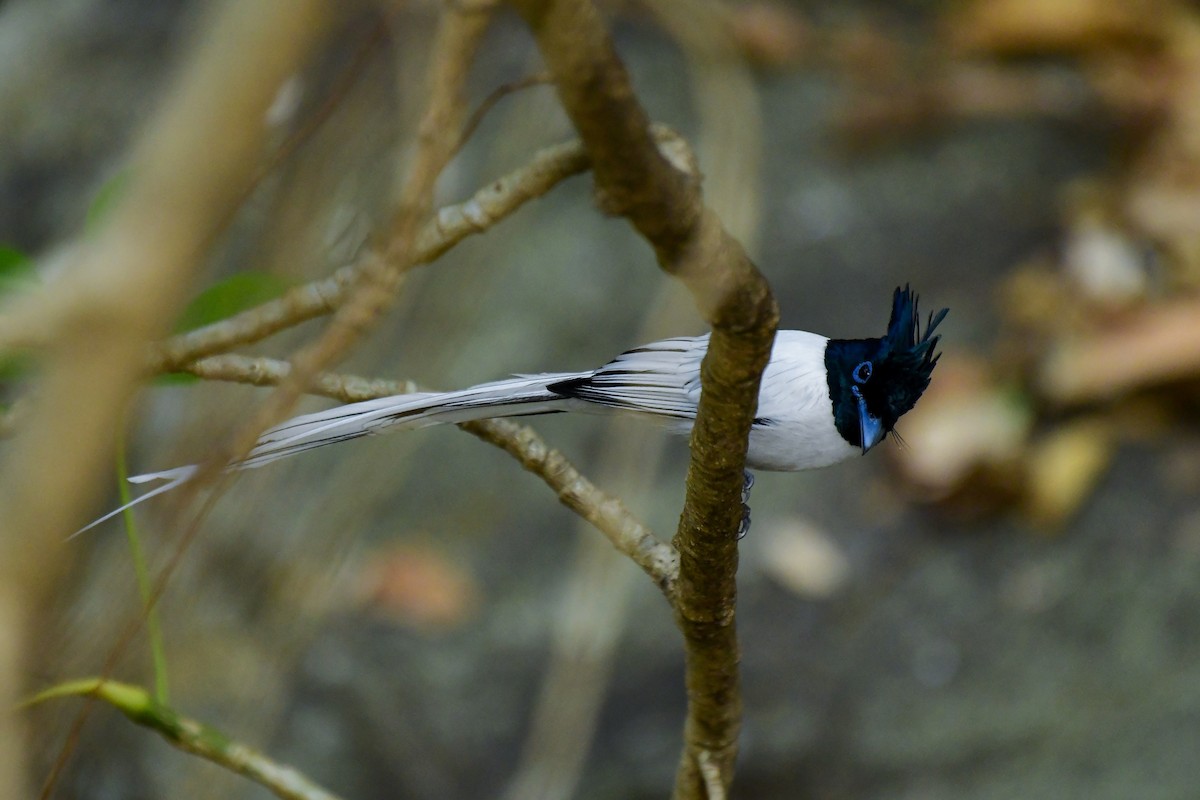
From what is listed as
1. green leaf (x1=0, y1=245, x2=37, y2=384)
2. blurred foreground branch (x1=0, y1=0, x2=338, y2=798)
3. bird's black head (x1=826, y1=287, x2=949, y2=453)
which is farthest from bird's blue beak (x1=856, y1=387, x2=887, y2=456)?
blurred foreground branch (x1=0, y1=0, x2=338, y2=798)

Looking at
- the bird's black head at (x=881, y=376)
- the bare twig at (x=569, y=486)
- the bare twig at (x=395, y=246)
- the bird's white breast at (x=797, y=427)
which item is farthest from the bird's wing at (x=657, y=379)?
the bare twig at (x=395, y=246)

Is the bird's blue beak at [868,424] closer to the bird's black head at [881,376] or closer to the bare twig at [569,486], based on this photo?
the bird's black head at [881,376]

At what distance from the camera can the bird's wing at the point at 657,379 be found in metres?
2.11

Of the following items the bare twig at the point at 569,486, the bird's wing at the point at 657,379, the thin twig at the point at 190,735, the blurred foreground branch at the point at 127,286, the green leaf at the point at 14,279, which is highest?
the bird's wing at the point at 657,379

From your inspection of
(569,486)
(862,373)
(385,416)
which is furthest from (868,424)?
(385,416)

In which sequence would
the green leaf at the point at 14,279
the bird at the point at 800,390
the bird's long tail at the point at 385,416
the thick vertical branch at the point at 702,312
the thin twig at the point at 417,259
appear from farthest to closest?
the bird at the point at 800,390 → the bird's long tail at the point at 385,416 → the green leaf at the point at 14,279 → the thin twig at the point at 417,259 → the thick vertical branch at the point at 702,312

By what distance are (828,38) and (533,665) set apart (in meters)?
3.69

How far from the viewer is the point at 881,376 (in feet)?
6.92

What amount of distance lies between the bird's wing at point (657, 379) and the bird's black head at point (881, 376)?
0.28m

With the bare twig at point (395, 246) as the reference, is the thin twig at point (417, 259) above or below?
above

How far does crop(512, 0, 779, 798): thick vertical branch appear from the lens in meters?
0.69

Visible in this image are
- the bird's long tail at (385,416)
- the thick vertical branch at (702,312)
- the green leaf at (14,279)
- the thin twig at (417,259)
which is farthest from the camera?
the bird's long tail at (385,416)

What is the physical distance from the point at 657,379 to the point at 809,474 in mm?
2262

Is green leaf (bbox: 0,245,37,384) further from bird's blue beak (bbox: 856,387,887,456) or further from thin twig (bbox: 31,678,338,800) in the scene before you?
bird's blue beak (bbox: 856,387,887,456)
